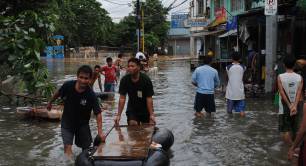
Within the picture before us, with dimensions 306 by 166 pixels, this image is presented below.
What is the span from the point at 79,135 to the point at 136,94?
1427mm

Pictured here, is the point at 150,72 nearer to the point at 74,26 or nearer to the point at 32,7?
the point at 32,7

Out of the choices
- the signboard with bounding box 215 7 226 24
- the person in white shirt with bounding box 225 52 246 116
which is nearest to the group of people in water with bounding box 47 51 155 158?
the person in white shirt with bounding box 225 52 246 116

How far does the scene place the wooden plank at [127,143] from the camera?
21.8 feet

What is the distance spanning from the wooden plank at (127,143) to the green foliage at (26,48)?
16.4 ft

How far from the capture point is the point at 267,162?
28.4ft

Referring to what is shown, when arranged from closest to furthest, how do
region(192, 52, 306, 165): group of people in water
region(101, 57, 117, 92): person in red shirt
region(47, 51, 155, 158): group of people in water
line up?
region(192, 52, 306, 165): group of people in water → region(47, 51, 155, 158): group of people in water → region(101, 57, 117, 92): person in red shirt

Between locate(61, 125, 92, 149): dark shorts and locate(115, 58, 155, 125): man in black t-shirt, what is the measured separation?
3.34 ft

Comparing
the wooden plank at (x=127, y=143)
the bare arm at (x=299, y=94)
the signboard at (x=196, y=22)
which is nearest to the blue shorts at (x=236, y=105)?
the bare arm at (x=299, y=94)

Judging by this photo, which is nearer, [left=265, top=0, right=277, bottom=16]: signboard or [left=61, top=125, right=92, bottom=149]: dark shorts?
[left=61, top=125, right=92, bottom=149]: dark shorts

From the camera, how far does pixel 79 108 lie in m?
7.54

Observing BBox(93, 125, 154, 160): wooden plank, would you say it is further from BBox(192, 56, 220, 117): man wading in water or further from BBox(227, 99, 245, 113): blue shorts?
BBox(227, 99, 245, 113): blue shorts

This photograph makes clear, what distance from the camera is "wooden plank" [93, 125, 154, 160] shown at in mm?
6650

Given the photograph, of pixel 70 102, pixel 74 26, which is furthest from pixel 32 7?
pixel 74 26

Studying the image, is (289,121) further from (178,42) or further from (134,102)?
(178,42)
